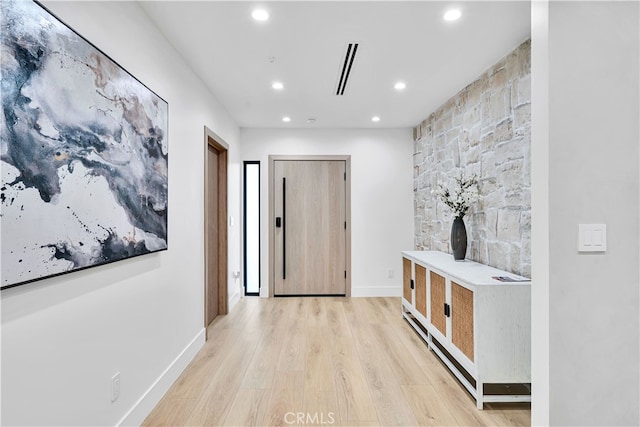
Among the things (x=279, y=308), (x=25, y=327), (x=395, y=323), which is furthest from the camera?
(x=279, y=308)

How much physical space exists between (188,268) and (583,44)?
2736mm

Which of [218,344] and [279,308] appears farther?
[279,308]

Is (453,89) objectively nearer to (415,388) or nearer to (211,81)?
(211,81)

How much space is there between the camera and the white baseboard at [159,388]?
1.80 m

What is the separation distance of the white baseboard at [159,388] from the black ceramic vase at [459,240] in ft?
8.00

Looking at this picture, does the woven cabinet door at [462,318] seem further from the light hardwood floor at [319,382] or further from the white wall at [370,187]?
the white wall at [370,187]

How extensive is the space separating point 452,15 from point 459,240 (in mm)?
1816

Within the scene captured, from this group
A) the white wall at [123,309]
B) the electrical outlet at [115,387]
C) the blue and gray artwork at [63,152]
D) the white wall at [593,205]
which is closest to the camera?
the blue and gray artwork at [63,152]

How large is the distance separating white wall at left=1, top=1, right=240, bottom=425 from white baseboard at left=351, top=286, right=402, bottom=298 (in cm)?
236

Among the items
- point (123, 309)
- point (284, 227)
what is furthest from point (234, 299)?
point (123, 309)

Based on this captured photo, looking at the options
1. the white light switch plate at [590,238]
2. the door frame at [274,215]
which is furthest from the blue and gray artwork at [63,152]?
the door frame at [274,215]

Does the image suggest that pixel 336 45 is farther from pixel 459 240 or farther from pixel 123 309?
pixel 123 309

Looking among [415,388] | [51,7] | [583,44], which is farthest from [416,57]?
[415,388]

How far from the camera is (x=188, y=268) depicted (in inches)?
104
